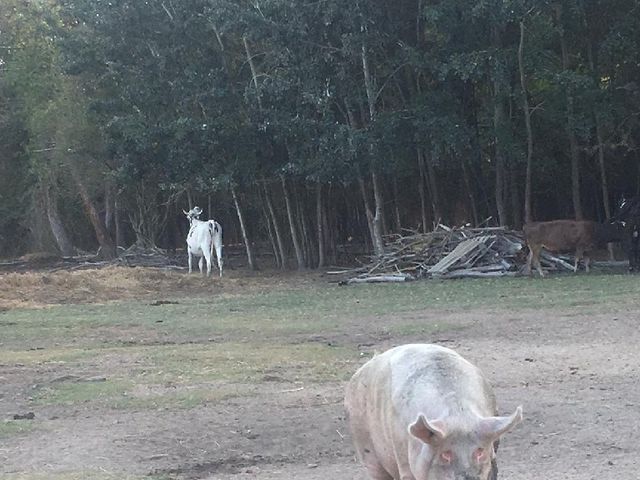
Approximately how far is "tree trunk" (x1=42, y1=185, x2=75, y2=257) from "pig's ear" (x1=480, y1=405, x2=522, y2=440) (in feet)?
123

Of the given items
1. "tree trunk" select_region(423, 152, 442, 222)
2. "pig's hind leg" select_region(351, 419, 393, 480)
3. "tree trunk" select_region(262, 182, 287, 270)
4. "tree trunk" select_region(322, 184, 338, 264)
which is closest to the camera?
"pig's hind leg" select_region(351, 419, 393, 480)

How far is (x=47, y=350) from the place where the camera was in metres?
13.6

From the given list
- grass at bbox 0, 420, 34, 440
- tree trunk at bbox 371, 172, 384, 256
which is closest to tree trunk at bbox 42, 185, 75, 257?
tree trunk at bbox 371, 172, 384, 256

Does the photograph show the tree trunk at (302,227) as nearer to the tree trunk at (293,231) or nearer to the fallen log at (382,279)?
the tree trunk at (293,231)

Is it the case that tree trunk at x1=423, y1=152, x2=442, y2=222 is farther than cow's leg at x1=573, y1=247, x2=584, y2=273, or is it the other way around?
tree trunk at x1=423, y1=152, x2=442, y2=222

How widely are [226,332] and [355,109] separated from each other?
14050mm

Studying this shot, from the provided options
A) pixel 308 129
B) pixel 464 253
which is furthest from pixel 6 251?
pixel 464 253

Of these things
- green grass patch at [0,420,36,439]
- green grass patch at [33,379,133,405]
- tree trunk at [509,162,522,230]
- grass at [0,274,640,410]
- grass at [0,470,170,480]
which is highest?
tree trunk at [509,162,522,230]

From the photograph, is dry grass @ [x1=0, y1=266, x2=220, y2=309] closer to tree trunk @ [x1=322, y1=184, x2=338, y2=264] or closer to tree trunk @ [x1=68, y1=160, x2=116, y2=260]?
Answer: tree trunk @ [x1=322, y1=184, x2=338, y2=264]

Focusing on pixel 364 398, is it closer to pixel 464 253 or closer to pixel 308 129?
pixel 464 253

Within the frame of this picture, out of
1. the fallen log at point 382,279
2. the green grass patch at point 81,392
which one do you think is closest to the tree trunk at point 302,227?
the fallen log at point 382,279

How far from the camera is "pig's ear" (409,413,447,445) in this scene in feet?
12.7

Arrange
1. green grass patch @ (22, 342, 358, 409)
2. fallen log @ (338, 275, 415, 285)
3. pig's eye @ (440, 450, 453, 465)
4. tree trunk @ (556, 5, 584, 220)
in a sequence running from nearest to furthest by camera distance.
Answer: pig's eye @ (440, 450, 453, 465) < green grass patch @ (22, 342, 358, 409) < fallen log @ (338, 275, 415, 285) < tree trunk @ (556, 5, 584, 220)

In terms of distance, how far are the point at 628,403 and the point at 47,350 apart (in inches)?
314
